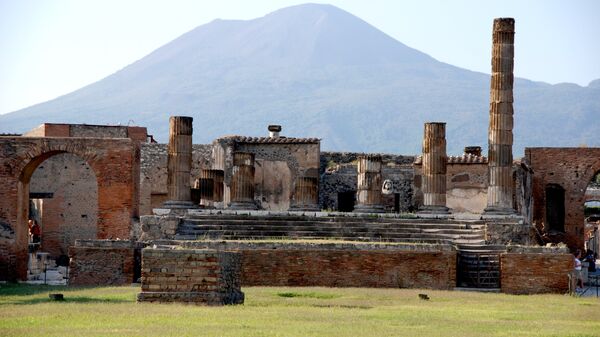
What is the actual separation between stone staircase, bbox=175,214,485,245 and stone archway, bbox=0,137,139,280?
360 cm

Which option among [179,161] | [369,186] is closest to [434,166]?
[369,186]

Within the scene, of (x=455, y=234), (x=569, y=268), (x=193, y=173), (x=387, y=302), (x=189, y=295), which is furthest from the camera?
(x=193, y=173)

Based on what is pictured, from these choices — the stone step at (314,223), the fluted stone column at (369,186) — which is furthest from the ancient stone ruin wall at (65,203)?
the stone step at (314,223)

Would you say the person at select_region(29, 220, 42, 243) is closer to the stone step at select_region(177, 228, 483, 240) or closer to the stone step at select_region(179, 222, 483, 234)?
the stone step at select_region(179, 222, 483, 234)

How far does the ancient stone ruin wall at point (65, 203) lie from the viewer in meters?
45.8

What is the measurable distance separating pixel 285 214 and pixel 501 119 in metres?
6.45

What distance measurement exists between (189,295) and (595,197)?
143 ft

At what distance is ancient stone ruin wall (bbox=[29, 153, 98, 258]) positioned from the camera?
4578cm

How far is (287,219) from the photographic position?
32188mm

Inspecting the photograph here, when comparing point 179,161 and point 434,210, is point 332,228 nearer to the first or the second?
point 434,210

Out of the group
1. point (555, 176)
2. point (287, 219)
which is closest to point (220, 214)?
point (287, 219)

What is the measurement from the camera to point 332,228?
31.7 m

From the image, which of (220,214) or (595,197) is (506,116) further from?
(595,197)

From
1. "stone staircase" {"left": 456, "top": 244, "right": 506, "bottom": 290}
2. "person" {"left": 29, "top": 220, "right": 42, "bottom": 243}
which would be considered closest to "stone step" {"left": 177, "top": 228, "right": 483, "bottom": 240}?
"stone staircase" {"left": 456, "top": 244, "right": 506, "bottom": 290}
